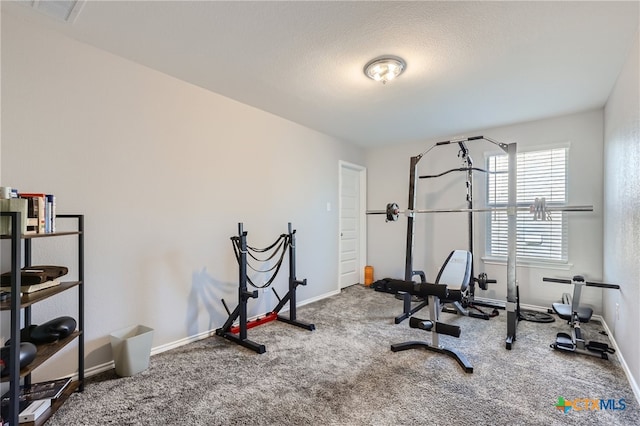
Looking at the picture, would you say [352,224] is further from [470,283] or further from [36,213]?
[36,213]

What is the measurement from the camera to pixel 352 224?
518 centimetres

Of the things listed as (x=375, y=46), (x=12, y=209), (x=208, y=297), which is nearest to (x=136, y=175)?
(x=12, y=209)

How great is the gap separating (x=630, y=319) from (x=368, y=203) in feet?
11.9

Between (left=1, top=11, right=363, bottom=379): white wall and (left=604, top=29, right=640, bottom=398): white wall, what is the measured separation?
3214 millimetres

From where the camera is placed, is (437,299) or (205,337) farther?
(205,337)

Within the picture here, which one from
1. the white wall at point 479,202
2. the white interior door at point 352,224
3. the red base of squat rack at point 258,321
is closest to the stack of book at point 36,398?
the red base of squat rack at point 258,321

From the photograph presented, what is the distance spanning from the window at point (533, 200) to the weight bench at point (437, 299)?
61.3 inches

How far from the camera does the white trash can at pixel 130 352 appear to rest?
2139mm

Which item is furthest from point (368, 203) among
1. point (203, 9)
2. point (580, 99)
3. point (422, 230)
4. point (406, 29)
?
point (203, 9)

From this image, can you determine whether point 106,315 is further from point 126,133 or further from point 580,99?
point 580,99

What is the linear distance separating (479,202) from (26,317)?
487cm

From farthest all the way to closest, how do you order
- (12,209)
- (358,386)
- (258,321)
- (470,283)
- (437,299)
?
(470,283)
(258,321)
(437,299)
(358,386)
(12,209)

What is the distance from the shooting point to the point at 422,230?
473 centimetres

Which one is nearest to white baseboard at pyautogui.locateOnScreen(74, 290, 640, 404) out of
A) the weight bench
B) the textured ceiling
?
the weight bench
